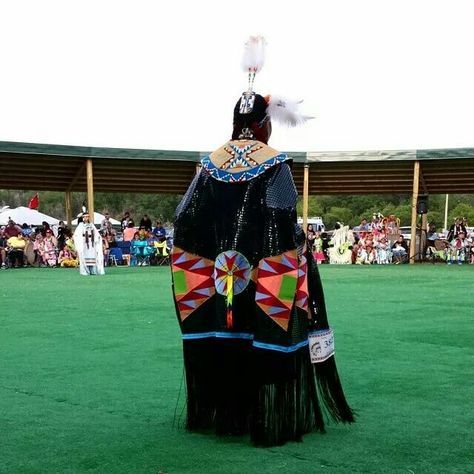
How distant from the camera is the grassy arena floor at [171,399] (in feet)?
9.45

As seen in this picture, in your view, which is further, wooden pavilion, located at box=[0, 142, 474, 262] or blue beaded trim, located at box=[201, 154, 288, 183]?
wooden pavilion, located at box=[0, 142, 474, 262]

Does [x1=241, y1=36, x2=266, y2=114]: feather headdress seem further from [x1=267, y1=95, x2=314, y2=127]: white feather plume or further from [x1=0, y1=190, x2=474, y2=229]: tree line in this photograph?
[x1=0, y1=190, x2=474, y2=229]: tree line

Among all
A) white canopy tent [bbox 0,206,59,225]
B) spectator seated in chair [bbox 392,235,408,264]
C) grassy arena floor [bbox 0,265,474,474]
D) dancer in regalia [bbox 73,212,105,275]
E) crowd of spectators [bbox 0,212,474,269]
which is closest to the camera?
grassy arena floor [bbox 0,265,474,474]

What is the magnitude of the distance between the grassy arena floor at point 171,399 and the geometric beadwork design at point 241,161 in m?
1.22

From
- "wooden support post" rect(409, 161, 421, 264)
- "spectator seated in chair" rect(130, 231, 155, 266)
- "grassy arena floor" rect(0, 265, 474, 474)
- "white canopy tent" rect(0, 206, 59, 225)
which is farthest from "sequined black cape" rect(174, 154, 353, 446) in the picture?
"white canopy tent" rect(0, 206, 59, 225)

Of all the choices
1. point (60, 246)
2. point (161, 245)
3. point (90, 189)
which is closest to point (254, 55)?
point (90, 189)

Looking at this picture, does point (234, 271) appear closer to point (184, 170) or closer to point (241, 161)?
point (241, 161)

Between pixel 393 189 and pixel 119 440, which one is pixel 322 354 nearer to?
pixel 119 440

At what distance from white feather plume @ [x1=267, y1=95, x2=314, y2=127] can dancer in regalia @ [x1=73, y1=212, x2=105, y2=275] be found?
13592 millimetres

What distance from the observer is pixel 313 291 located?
3357 mm

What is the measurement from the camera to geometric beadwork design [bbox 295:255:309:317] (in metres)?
3.20

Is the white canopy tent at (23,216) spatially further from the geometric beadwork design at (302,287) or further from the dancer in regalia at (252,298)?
the geometric beadwork design at (302,287)

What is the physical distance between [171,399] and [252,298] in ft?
3.54

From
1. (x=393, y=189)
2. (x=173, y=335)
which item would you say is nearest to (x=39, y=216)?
(x=393, y=189)
